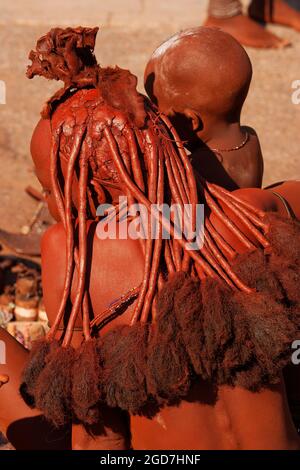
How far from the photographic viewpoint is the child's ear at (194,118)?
8.46ft

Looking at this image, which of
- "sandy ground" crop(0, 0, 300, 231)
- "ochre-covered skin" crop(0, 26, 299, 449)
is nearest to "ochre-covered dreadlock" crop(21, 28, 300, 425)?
"ochre-covered skin" crop(0, 26, 299, 449)

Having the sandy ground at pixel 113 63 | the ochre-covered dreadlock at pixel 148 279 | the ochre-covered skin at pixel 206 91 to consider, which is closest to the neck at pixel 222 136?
the ochre-covered skin at pixel 206 91

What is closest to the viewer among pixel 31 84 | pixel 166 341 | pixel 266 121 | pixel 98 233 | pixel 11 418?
pixel 166 341

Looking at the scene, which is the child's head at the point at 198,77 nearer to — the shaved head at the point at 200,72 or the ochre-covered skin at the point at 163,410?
the shaved head at the point at 200,72

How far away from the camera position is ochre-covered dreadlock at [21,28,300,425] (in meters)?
2.02

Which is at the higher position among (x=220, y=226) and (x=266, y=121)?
(x=220, y=226)

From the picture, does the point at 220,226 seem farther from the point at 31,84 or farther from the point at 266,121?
the point at 31,84

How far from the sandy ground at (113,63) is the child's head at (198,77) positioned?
3.11 meters

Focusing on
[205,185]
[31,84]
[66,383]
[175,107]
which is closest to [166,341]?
[66,383]

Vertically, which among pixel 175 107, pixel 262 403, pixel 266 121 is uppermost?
pixel 175 107

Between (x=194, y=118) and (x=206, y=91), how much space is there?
0.09 meters

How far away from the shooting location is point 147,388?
6.68 feet

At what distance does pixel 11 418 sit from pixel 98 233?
70 centimetres
